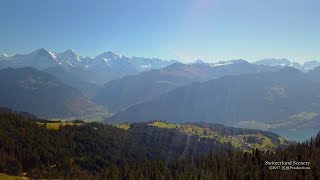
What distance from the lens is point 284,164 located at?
476 feet

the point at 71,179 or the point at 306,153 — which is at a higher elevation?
the point at 306,153

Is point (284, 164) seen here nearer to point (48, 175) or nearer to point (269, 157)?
point (269, 157)

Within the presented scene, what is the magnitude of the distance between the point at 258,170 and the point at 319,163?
22.4 m

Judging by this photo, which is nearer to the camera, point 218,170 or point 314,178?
point 314,178

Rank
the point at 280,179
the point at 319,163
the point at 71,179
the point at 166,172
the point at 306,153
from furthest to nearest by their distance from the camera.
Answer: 1. the point at 71,179
2. the point at 166,172
3. the point at 306,153
4. the point at 319,163
5. the point at 280,179

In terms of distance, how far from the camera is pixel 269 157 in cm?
17138

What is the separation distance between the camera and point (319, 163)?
472 ft

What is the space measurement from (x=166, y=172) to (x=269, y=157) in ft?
152

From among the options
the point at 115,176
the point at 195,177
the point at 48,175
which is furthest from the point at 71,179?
the point at 195,177

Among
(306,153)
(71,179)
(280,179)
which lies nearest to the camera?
(280,179)

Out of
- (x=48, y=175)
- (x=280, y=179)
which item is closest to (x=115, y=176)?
(x=48, y=175)

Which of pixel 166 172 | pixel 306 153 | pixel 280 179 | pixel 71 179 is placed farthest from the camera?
pixel 71 179

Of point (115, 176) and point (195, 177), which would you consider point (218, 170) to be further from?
point (115, 176)

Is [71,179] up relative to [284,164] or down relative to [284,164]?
down
